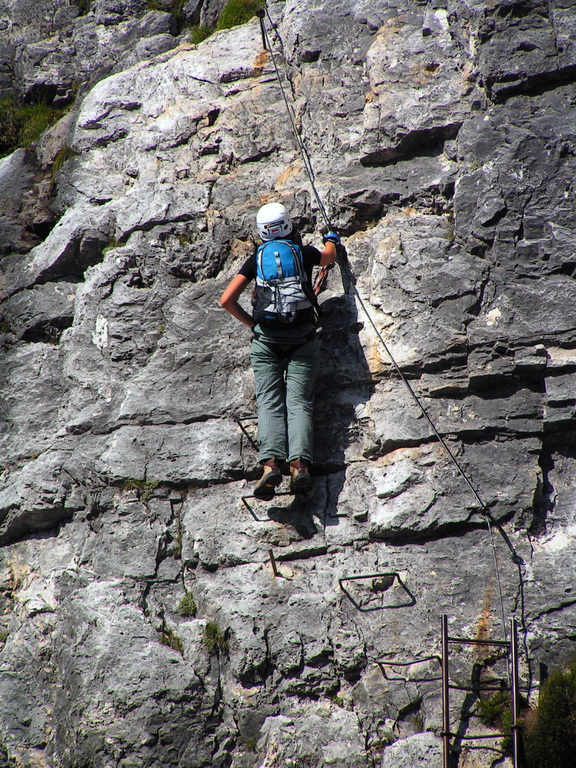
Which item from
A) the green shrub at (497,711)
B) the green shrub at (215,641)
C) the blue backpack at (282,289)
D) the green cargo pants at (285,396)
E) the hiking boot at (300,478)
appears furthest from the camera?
the blue backpack at (282,289)

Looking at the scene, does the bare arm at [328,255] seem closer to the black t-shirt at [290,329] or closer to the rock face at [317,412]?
the black t-shirt at [290,329]

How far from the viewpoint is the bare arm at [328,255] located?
8.37 metres

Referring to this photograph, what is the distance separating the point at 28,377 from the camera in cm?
959

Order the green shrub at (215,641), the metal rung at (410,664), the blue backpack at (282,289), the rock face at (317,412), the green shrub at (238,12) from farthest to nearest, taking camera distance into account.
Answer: the green shrub at (238,12)
the blue backpack at (282,289)
the green shrub at (215,641)
the rock face at (317,412)
the metal rung at (410,664)

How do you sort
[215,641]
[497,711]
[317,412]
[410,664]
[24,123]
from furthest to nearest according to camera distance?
1. [24,123]
2. [317,412]
3. [215,641]
4. [410,664]
5. [497,711]

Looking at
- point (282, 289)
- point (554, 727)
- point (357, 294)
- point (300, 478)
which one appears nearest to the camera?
point (554, 727)

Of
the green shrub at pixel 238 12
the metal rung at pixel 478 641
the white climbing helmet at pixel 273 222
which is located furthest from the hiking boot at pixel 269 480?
the green shrub at pixel 238 12

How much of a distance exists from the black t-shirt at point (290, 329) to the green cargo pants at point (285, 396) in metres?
0.08

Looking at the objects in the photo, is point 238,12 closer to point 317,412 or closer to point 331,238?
point 331,238

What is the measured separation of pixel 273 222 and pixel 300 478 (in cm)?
302

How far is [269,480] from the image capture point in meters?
7.30

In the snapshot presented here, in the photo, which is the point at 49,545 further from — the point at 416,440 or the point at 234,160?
the point at 234,160

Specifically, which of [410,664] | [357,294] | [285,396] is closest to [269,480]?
[285,396]

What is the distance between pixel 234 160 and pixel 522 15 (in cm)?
428
